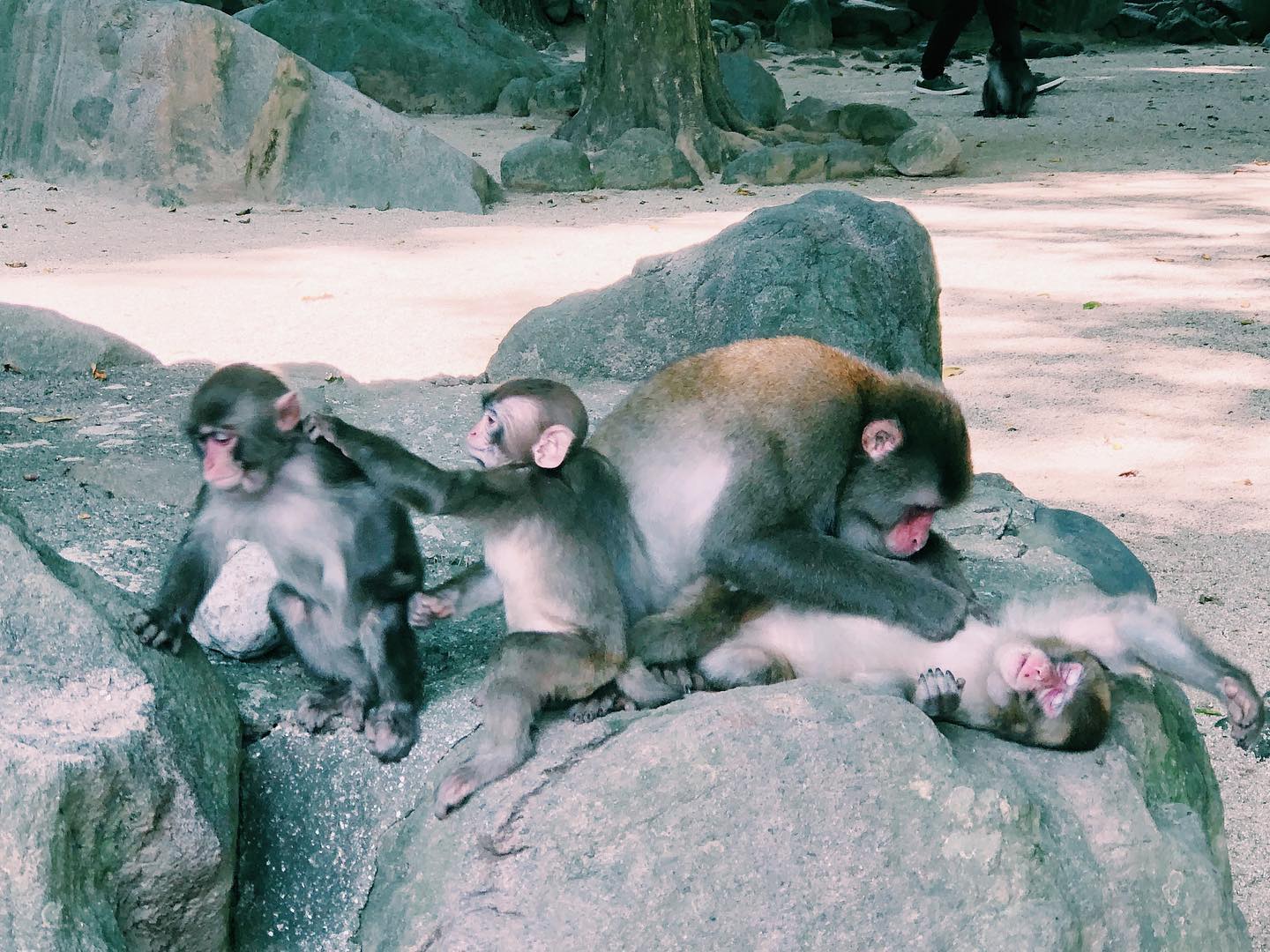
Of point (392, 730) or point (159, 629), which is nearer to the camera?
Answer: point (159, 629)

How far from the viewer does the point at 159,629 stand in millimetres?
3107

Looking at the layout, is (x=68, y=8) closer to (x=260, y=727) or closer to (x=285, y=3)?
(x=285, y=3)

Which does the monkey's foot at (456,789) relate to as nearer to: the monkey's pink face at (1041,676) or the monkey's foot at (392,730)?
the monkey's foot at (392,730)

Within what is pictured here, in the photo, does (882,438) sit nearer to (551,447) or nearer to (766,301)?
(551,447)

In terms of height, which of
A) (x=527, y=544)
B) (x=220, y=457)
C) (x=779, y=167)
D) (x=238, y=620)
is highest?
(x=220, y=457)

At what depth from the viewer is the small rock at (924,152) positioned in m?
14.3

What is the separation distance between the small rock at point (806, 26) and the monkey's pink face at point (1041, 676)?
24.1 metres

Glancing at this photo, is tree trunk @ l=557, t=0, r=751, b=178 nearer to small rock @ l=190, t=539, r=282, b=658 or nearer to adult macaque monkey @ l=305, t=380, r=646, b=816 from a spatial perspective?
small rock @ l=190, t=539, r=282, b=658

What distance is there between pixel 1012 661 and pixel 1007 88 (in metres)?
15.9

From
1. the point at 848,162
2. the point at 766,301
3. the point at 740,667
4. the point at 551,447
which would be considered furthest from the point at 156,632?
the point at 848,162

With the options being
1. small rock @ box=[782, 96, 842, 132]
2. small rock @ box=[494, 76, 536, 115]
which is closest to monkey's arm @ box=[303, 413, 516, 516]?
small rock @ box=[782, 96, 842, 132]

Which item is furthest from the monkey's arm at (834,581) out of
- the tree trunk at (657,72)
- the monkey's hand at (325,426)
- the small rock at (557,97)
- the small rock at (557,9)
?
the small rock at (557,9)

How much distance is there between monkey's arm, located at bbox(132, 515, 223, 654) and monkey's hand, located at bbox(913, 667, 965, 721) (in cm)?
162

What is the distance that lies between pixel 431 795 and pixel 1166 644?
1.74m
